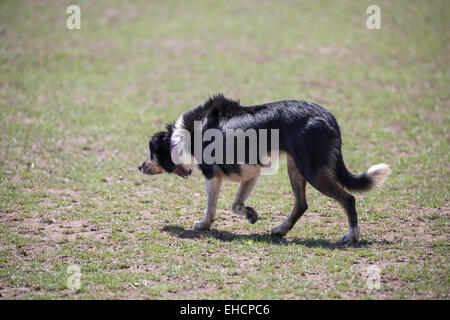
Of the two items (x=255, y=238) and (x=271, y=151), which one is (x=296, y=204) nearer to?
(x=255, y=238)

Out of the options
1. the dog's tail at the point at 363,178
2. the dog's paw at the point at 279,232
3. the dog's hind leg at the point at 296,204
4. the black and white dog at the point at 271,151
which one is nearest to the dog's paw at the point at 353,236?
the black and white dog at the point at 271,151

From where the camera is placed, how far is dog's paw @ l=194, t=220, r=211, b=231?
6438mm

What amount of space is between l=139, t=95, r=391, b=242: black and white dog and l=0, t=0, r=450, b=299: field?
0.53m

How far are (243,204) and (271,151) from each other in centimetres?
93

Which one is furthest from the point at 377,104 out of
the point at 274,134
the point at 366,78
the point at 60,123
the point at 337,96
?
the point at 60,123

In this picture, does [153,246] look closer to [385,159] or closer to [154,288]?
[154,288]

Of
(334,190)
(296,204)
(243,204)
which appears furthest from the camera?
(243,204)

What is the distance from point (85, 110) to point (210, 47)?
6.02 m

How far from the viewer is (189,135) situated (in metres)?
6.58

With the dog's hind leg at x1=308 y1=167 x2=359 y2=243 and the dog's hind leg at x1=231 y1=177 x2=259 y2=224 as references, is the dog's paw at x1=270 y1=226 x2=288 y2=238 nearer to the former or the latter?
the dog's hind leg at x1=231 y1=177 x2=259 y2=224

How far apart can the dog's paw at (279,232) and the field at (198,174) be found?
80 mm

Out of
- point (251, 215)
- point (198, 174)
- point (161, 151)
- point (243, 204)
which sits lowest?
point (251, 215)

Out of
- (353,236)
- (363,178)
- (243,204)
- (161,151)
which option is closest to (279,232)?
(243,204)

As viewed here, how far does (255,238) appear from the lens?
615cm
